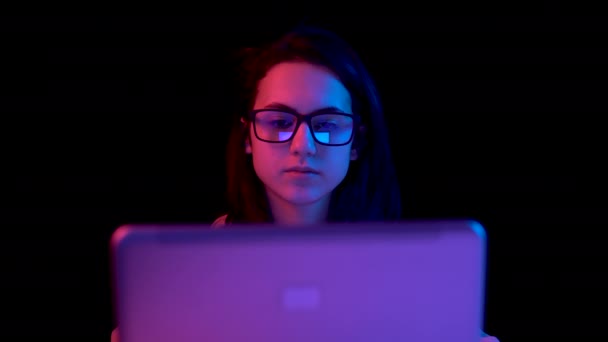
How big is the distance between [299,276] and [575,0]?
1.34m

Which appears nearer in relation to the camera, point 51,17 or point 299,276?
point 299,276

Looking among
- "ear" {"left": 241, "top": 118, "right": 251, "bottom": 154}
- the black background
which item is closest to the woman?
"ear" {"left": 241, "top": 118, "right": 251, "bottom": 154}

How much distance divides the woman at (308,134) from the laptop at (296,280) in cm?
40

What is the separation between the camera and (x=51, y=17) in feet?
3.82

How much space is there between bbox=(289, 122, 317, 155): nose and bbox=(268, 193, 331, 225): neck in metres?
0.20

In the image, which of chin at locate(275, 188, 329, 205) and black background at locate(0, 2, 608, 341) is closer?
chin at locate(275, 188, 329, 205)

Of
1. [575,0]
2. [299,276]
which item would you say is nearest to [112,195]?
[299,276]

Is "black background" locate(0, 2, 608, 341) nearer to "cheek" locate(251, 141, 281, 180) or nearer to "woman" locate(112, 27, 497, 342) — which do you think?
"woman" locate(112, 27, 497, 342)

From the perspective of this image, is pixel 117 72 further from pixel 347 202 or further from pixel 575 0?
pixel 575 0

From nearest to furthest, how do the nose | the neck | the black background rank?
the nose
the neck
the black background

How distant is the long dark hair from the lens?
937 mm

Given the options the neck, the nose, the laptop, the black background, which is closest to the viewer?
the laptop

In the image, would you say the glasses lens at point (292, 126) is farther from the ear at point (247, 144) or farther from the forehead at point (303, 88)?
the ear at point (247, 144)

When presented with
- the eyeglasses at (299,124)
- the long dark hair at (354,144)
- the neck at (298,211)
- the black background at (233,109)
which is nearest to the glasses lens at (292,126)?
the eyeglasses at (299,124)
